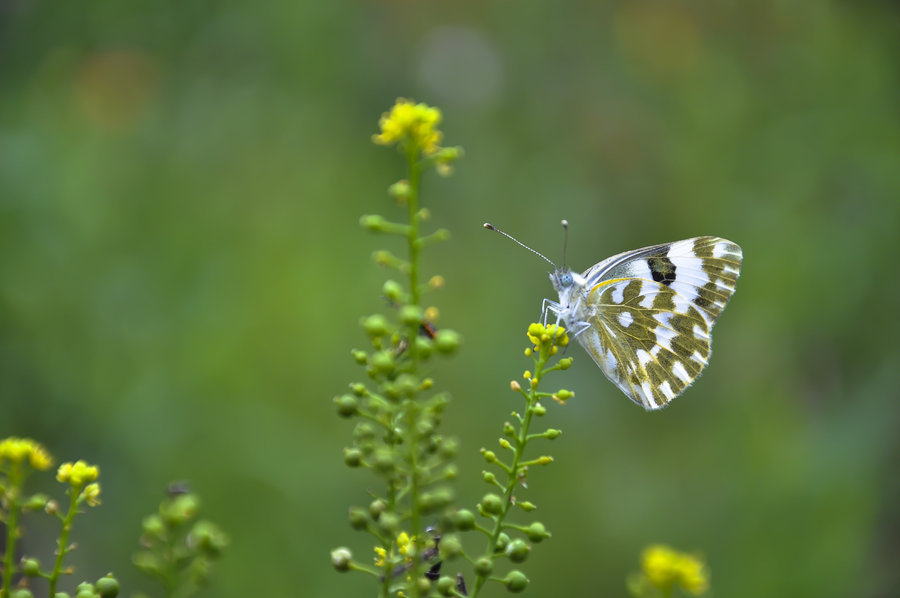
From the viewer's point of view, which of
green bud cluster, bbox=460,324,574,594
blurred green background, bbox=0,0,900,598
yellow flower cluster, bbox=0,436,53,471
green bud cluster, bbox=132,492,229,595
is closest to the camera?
green bud cluster, bbox=132,492,229,595

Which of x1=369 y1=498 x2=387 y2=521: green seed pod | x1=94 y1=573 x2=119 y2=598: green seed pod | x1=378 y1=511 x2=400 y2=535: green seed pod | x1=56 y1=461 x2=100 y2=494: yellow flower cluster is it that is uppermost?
x1=56 y1=461 x2=100 y2=494: yellow flower cluster

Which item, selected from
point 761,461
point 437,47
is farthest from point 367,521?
point 437,47

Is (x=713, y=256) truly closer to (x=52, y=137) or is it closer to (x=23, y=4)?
(x=52, y=137)

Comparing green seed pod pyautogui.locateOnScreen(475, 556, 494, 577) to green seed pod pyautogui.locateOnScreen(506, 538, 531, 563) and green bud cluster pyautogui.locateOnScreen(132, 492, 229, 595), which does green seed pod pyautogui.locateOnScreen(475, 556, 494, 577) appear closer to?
green seed pod pyautogui.locateOnScreen(506, 538, 531, 563)

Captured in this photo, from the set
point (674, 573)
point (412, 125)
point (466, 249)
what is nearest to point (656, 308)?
point (466, 249)

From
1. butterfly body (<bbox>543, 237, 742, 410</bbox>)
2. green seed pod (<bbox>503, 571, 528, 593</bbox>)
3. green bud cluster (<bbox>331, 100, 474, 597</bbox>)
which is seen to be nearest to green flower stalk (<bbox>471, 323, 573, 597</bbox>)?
green seed pod (<bbox>503, 571, 528, 593</bbox>)

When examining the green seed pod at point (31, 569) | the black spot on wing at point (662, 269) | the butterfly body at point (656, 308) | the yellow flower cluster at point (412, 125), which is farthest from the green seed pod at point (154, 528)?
the black spot on wing at point (662, 269)
